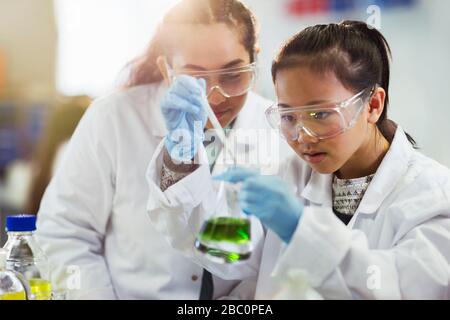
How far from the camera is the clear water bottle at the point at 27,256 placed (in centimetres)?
150

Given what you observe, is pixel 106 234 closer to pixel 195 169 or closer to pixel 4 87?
pixel 195 169

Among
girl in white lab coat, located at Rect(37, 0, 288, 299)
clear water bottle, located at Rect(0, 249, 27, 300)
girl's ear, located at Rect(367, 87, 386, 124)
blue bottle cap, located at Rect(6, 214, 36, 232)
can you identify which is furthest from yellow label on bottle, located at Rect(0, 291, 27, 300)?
girl's ear, located at Rect(367, 87, 386, 124)

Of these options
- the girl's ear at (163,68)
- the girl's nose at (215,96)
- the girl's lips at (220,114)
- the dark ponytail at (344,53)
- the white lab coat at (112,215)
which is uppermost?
the dark ponytail at (344,53)

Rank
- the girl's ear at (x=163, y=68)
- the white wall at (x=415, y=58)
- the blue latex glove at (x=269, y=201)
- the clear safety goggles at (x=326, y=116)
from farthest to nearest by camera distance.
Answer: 1. the girl's ear at (x=163, y=68)
2. the white wall at (x=415, y=58)
3. the clear safety goggles at (x=326, y=116)
4. the blue latex glove at (x=269, y=201)

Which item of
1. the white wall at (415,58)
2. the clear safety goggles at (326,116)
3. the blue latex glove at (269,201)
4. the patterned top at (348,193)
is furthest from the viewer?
the white wall at (415,58)

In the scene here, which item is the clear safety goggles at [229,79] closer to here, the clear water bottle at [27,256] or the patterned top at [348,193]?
the patterned top at [348,193]

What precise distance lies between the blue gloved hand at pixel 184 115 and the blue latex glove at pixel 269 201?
27 centimetres

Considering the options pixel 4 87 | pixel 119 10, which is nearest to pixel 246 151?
pixel 119 10

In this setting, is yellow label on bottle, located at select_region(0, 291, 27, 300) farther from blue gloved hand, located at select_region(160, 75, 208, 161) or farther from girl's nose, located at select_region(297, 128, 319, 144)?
girl's nose, located at select_region(297, 128, 319, 144)

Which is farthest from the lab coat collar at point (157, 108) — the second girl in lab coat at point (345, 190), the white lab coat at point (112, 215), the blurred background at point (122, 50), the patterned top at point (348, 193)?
the patterned top at point (348, 193)

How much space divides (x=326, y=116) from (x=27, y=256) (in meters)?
0.81

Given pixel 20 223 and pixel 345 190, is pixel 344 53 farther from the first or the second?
pixel 20 223

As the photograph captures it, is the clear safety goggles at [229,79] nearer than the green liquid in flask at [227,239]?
No
